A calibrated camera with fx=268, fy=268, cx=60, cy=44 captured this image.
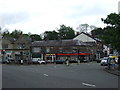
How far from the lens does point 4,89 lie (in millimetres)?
14805

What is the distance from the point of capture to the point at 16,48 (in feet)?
310

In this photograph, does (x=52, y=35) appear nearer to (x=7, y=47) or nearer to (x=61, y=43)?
(x=7, y=47)

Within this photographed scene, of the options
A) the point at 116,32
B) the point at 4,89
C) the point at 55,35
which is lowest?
the point at 4,89

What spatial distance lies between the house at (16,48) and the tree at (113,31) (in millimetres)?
57248

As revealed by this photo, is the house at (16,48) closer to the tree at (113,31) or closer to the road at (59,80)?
the tree at (113,31)

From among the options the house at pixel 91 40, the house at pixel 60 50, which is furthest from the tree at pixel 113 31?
the house at pixel 91 40

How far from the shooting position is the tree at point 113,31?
3353cm

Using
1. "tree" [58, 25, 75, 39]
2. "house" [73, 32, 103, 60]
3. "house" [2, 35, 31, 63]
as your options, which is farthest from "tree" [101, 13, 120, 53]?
"tree" [58, 25, 75, 39]

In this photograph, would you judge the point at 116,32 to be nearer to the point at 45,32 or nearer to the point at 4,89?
the point at 4,89

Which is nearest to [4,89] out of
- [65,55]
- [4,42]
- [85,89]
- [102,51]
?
[85,89]

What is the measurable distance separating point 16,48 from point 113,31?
64103 mm

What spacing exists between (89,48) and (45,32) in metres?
59.8

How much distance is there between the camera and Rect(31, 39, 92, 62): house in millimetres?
89375

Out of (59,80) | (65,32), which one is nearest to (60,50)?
(65,32)
